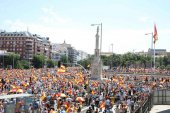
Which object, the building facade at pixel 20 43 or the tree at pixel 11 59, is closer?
the tree at pixel 11 59

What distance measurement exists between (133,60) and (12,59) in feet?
171

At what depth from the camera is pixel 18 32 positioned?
166250 mm

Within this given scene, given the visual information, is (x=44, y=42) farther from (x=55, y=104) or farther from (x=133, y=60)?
(x=55, y=104)

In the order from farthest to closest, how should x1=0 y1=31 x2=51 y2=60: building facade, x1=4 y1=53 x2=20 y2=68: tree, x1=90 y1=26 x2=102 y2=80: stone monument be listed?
x1=0 y1=31 x2=51 y2=60: building facade
x1=4 y1=53 x2=20 y2=68: tree
x1=90 y1=26 x2=102 y2=80: stone monument

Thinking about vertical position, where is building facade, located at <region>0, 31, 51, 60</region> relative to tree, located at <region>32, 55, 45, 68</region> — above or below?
above

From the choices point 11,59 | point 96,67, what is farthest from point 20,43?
point 96,67

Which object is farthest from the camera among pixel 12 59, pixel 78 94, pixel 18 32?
pixel 18 32

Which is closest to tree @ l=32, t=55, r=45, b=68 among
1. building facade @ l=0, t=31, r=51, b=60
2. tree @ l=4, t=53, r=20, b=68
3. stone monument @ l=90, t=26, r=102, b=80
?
tree @ l=4, t=53, r=20, b=68

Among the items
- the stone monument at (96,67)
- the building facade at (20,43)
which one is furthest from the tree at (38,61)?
the stone monument at (96,67)

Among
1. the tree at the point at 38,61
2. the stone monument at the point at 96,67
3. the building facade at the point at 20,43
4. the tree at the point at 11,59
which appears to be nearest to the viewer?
the stone monument at the point at 96,67

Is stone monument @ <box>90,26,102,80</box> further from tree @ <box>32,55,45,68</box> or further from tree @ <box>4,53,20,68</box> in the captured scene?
tree @ <box>32,55,45,68</box>

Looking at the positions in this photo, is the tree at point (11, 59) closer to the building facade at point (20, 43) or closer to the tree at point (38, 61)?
the tree at point (38, 61)

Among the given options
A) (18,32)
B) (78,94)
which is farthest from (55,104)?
(18,32)

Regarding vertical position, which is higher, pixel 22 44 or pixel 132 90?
pixel 22 44
